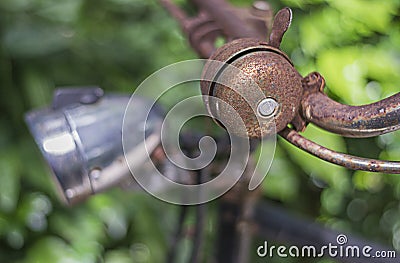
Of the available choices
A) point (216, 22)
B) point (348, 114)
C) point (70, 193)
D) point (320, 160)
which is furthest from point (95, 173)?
point (320, 160)

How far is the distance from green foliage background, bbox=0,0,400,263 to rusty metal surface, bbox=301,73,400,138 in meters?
0.51

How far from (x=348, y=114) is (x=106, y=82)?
764mm

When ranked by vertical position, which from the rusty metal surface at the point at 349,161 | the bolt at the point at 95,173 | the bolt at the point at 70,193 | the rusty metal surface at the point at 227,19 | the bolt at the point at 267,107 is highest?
→ the rusty metal surface at the point at 227,19

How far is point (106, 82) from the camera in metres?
1.02

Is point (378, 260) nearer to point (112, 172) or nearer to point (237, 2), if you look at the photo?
point (112, 172)

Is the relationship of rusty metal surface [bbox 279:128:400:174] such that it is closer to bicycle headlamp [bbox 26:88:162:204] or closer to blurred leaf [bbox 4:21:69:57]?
bicycle headlamp [bbox 26:88:162:204]

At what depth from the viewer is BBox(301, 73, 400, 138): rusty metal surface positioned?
282 millimetres

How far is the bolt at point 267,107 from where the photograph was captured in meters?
0.30

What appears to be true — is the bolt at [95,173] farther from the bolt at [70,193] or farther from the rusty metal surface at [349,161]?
the rusty metal surface at [349,161]

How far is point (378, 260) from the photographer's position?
50cm

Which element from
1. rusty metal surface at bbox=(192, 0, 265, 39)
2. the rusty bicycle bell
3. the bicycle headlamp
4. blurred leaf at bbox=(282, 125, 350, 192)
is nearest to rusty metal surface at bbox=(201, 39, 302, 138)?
the rusty bicycle bell

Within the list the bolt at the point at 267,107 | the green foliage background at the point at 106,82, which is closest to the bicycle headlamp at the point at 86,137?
the bolt at the point at 267,107

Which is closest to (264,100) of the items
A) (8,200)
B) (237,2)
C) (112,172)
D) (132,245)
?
(112,172)

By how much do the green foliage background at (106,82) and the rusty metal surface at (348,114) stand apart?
0.51m
